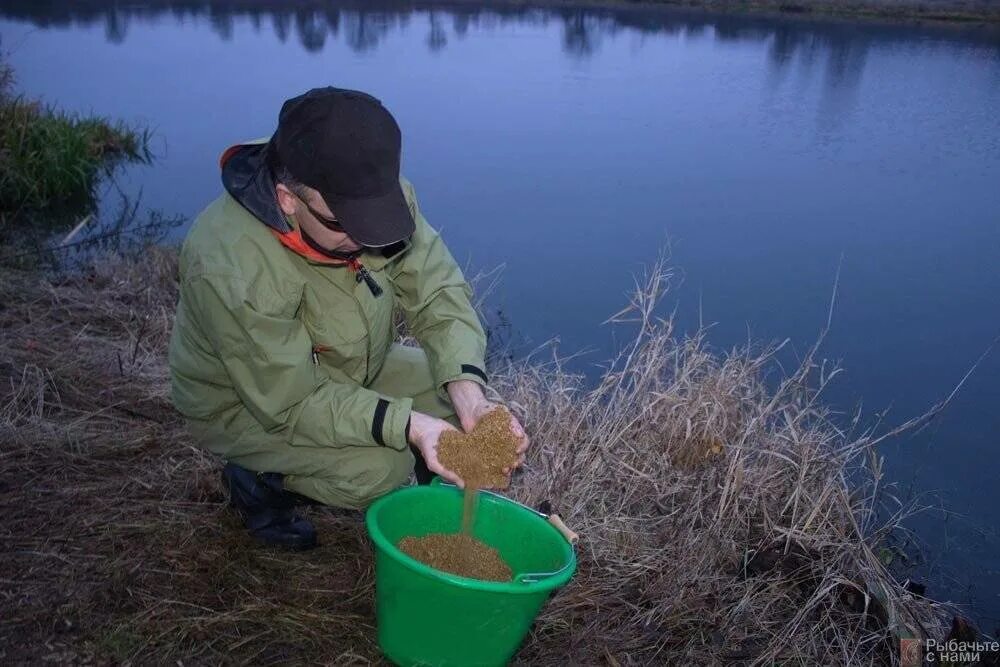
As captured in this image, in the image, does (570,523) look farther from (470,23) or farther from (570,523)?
(470,23)

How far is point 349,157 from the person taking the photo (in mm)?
1772

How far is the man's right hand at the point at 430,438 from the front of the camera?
1.96 meters

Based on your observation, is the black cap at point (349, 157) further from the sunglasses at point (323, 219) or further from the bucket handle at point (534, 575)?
the bucket handle at point (534, 575)

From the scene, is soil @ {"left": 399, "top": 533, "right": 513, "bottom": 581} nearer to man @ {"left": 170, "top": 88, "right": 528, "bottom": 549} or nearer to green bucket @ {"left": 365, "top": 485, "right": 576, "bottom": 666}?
green bucket @ {"left": 365, "top": 485, "right": 576, "bottom": 666}

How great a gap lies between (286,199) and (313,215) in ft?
0.26

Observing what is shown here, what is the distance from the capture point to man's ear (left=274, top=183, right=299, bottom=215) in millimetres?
1897

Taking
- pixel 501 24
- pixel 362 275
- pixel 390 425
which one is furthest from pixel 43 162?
pixel 501 24

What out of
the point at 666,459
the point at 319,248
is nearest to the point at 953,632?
the point at 666,459

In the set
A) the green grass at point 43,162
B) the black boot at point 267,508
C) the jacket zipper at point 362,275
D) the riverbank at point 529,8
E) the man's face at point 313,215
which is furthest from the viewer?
the riverbank at point 529,8

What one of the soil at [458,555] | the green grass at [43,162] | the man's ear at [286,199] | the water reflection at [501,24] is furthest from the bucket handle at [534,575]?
the water reflection at [501,24]

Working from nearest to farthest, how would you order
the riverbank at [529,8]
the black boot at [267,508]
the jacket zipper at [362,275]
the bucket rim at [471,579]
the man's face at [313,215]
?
A: the bucket rim at [471,579]
the man's face at [313,215]
the jacket zipper at [362,275]
the black boot at [267,508]
the riverbank at [529,8]

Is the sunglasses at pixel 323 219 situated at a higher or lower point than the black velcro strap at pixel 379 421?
higher

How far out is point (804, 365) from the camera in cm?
315

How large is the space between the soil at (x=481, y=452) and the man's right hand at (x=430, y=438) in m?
0.01
